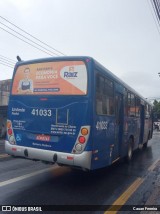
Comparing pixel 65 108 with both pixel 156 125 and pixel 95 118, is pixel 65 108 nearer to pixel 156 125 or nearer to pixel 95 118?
pixel 95 118

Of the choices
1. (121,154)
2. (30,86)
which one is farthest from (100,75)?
(121,154)

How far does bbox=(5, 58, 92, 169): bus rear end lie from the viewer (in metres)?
6.51

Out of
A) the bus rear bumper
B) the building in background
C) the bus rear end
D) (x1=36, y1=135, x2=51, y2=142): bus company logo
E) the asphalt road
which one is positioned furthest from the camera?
the building in background

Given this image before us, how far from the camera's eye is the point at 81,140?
647cm

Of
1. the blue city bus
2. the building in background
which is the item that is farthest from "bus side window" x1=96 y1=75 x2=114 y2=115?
the building in background

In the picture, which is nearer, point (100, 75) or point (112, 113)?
point (100, 75)

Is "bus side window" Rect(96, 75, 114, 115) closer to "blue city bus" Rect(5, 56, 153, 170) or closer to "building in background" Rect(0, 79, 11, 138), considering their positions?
"blue city bus" Rect(5, 56, 153, 170)

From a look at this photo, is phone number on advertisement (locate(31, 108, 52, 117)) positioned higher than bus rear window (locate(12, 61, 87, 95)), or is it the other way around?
bus rear window (locate(12, 61, 87, 95))

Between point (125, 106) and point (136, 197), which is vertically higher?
point (125, 106)

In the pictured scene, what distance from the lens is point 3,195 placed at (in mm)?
5902

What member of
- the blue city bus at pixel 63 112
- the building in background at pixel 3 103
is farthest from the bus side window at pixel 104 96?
the building in background at pixel 3 103

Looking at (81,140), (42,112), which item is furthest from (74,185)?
(42,112)

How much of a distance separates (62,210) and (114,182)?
9.46ft

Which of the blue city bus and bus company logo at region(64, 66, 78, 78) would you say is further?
bus company logo at region(64, 66, 78, 78)
